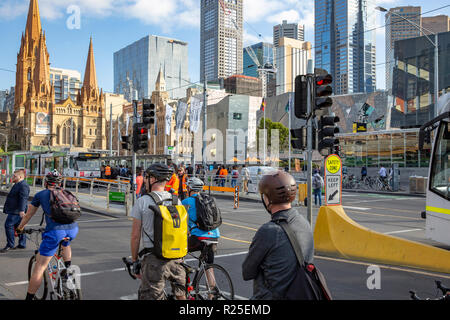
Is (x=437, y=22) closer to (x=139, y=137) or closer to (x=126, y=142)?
(x=126, y=142)

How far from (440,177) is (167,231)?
652 centimetres

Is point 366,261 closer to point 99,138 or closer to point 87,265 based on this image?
point 87,265

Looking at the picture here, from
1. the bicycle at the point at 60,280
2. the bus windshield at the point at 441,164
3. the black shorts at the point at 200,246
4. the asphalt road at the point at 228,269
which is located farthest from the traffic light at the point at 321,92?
the bicycle at the point at 60,280

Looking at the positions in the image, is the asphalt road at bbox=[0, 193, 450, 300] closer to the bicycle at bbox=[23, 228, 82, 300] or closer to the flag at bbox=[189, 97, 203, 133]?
the bicycle at bbox=[23, 228, 82, 300]

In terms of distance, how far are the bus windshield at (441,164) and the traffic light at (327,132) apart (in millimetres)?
2015

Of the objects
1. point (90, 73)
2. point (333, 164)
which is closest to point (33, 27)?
point (90, 73)

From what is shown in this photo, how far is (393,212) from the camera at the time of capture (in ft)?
54.3

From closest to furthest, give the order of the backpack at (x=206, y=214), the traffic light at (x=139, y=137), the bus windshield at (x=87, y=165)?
the backpack at (x=206, y=214) < the traffic light at (x=139, y=137) < the bus windshield at (x=87, y=165)

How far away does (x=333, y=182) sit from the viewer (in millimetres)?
8961

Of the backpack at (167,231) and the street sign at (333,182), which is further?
the street sign at (333,182)

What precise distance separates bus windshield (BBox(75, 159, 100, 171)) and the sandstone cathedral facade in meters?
81.3

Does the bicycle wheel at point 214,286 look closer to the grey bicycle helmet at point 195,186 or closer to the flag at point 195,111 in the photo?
the grey bicycle helmet at point 195,186

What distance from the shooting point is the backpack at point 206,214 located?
Result: 5.01 metres

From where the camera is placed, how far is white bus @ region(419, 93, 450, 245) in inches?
314
